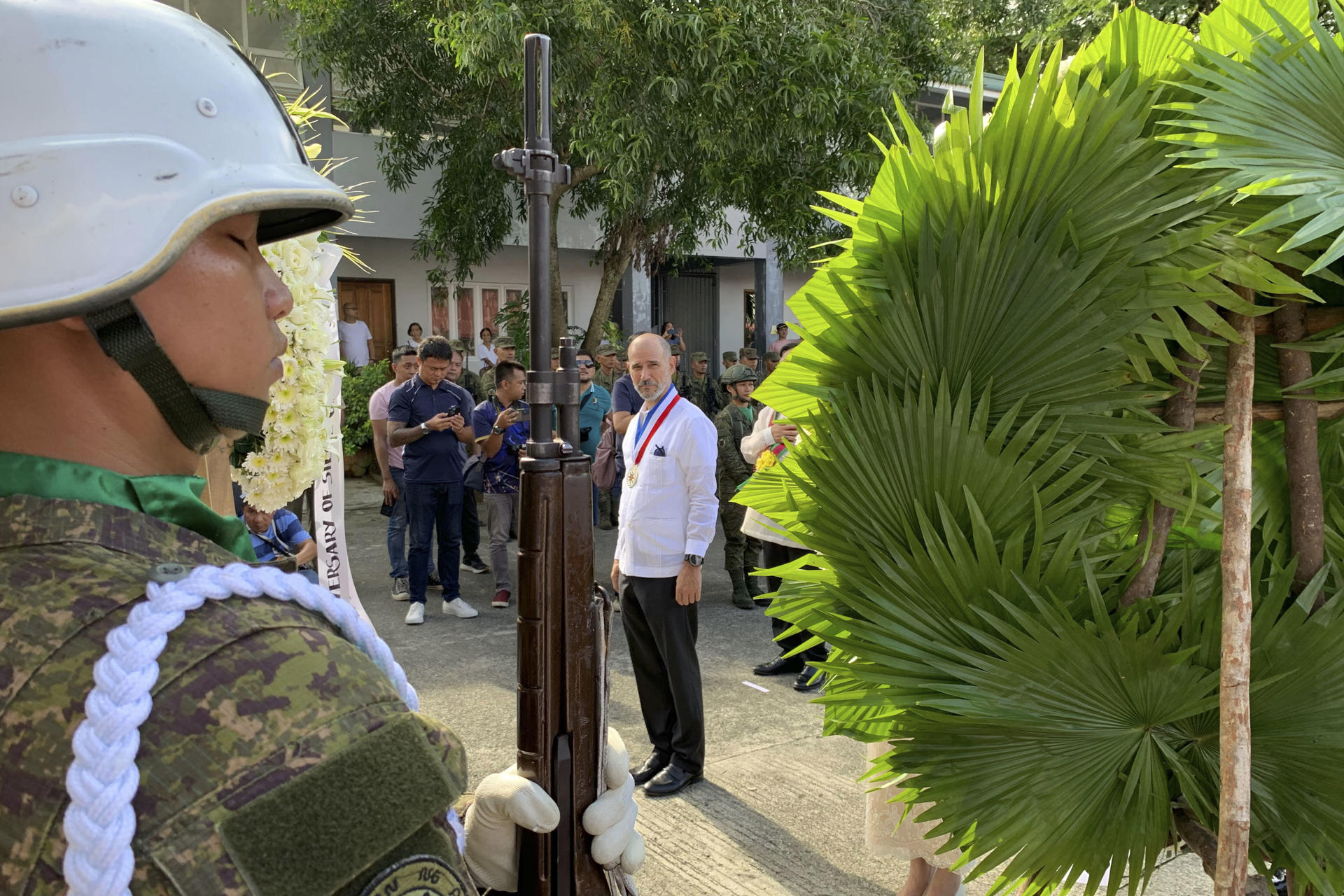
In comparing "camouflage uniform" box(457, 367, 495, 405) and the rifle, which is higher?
the rifle

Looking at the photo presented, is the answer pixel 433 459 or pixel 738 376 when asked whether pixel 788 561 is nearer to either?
pixel 738 376

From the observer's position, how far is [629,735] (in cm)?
464

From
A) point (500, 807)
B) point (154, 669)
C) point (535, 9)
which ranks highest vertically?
point (535, 9)

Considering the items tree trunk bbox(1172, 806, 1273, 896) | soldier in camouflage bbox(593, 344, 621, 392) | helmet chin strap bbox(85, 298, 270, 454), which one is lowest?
soldier in camouflage bbox(593, 344, 621, 392)

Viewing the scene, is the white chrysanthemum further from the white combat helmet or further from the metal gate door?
the metal gate door

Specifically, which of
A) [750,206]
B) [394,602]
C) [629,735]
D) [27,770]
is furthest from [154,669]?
[750,206]

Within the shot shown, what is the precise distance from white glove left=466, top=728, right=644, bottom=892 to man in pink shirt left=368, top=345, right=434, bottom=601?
4609mm

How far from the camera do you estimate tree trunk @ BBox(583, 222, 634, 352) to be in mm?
12125

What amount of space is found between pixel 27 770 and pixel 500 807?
1370 millimetres

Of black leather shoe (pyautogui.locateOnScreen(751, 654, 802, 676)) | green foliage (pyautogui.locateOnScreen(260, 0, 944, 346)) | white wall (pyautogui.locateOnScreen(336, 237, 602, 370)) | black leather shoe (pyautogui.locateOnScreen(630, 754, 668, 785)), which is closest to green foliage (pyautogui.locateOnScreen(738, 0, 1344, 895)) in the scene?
black leather shoe (pyautogui.locateOnScreen(630, 754, 668, 785))

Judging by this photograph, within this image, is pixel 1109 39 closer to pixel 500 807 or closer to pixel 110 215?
pixel 110 215

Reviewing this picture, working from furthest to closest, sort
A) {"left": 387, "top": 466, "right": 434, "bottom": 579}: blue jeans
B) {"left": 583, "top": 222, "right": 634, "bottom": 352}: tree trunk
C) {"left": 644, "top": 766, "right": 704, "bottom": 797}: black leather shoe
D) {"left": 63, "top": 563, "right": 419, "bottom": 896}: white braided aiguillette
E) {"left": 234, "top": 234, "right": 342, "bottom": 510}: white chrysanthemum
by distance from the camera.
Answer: {"left": 583, "top": 222, "right": 634, "bottom": 352}: tree trunk, {"left": 387, "top": 466, "right": 434, "bottom": 579}: blue jeans, {"left": 644, "top": 766, "right": 704, "bottom": 797}: black leather shoe, {"left": 234, "top": 234, "right": 342, "bottom": 510}: white chrysanthemum, {"left": 63, "top": 563, "right": 419, "bottom": 896}: white braided aiguillette

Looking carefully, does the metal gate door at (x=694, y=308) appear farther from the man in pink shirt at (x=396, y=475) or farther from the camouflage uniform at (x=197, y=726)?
the camouflage uniform at (x=197, y=726)

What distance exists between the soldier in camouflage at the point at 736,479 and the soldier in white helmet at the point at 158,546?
5969mm
